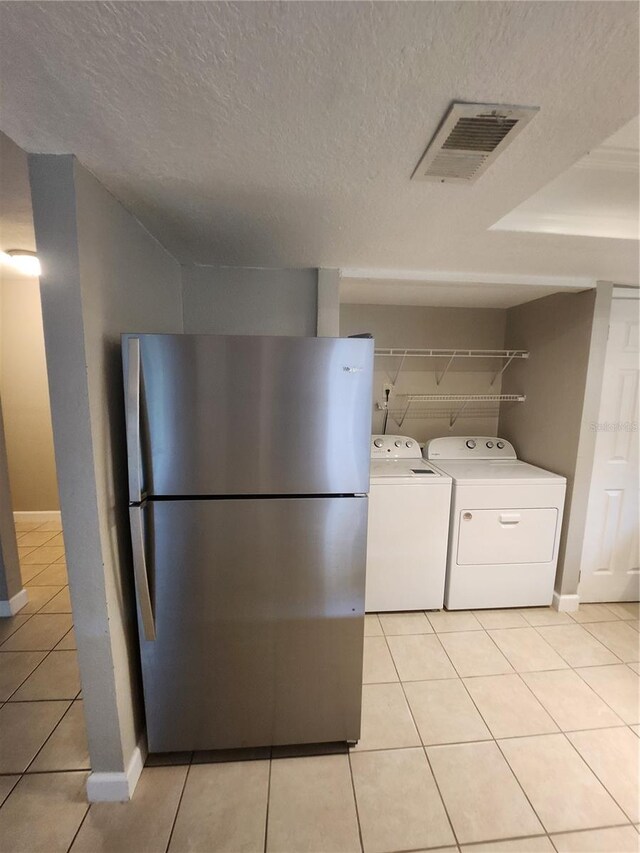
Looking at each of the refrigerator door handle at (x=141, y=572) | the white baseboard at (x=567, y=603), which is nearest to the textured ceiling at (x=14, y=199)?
the refrigerator door handle at (x=141, y=572)

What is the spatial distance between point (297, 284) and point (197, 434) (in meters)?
1.27

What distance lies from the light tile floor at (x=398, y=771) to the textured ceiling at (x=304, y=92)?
2.12m

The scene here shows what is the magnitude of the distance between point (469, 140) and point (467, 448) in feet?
7.31

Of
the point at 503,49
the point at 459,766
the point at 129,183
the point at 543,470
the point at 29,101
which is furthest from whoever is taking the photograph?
the point at 543,470

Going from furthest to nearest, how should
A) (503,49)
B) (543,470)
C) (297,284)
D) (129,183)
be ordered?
1. (543,470)
2. (297,284)
3. (129,183)
4. (503,49)

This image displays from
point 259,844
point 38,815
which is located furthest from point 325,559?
point 38,815

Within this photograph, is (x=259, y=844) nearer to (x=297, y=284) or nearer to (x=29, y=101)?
(x=29, y=101)

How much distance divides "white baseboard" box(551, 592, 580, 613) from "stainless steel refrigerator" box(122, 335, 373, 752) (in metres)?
1.74

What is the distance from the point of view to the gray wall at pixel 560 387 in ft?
7.42

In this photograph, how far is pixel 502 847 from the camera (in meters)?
1.19

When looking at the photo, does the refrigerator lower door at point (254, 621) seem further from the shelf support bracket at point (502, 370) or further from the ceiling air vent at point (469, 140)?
the shelf support bracket at point (502, 370)

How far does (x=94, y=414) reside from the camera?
114cm

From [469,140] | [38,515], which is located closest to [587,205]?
[469,140]

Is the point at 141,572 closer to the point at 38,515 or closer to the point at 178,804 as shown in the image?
the point at 178,804
